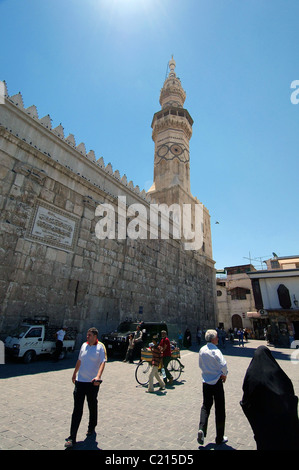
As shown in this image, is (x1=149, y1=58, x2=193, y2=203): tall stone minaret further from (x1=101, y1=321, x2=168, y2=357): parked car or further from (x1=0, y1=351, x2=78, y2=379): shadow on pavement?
(x1=0, y1=351, x2=78, y2=379): shadow on pavement

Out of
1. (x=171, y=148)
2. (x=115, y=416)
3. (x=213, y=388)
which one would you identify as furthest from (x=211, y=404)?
(x=171, y=148)

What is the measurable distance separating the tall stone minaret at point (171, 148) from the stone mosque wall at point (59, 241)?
9190 mm

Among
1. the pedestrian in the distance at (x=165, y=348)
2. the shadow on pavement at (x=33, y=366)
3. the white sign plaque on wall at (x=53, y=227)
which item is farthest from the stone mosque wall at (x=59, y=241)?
the pedestrian in the distance at (x=165, y=348)

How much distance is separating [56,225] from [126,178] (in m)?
6.86

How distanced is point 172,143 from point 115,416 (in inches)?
1037

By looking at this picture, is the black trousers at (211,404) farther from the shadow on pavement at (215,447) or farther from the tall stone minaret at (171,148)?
the tall stone minaret at (171,148)

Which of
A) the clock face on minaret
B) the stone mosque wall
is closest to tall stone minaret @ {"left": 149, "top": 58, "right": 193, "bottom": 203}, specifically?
the clock face on minaret

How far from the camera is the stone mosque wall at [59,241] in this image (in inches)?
355

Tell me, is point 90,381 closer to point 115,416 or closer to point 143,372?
point 115,416

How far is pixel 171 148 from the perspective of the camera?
25.9m

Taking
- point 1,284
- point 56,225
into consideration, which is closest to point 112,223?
point 56,225

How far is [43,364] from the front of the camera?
7770 millimetres

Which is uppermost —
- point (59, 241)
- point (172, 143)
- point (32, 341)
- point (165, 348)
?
point (172, 143)
